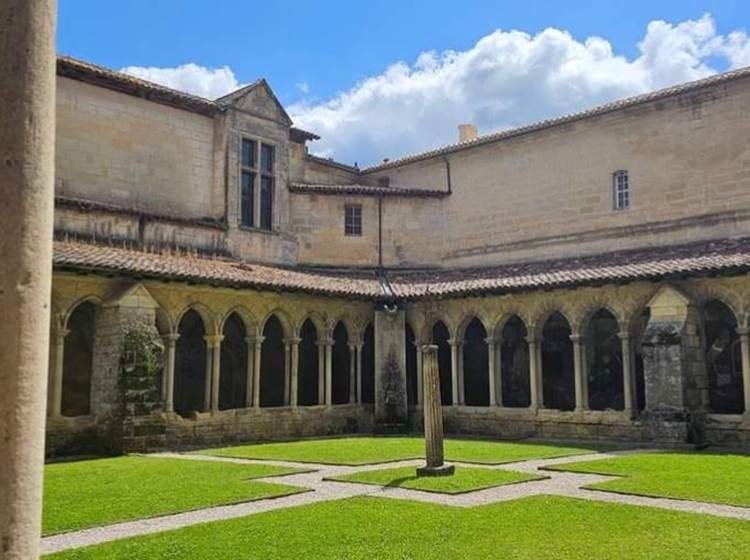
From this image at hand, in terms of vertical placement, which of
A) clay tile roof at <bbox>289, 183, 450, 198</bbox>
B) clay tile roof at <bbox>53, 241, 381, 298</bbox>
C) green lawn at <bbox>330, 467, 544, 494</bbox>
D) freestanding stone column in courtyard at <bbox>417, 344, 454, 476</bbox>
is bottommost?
green lawn at <bbox>330, 467, 544, 494</bbox>

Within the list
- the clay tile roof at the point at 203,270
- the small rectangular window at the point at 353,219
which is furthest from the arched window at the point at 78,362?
the small rectangular window at the point at 353,219

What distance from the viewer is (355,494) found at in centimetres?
978

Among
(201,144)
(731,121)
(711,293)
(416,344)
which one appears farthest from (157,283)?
(731,121)

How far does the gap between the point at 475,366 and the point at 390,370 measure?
3.33 metres

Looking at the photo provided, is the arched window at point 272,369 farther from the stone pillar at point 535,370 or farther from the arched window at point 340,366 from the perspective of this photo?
the stone pillar at point 535,370

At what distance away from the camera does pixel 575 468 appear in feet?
39.6

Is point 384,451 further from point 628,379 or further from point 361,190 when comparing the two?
point 361,190

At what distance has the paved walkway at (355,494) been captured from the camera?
752 centimetres

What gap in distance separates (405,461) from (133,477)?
4496 millimetres

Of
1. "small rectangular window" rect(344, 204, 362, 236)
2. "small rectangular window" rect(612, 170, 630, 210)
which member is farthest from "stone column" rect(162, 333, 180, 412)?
"small rectangular window" rect(612, 170, 630, 210)

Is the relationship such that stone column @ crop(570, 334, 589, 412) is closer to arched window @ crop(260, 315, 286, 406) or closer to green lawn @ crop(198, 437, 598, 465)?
green lawn @ crop(198, 437, 598, 465)

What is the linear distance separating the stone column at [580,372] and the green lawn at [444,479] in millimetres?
7796

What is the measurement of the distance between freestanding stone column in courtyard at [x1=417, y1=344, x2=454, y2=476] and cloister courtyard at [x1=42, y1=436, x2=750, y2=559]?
25cm

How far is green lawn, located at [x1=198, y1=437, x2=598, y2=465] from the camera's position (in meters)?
13.8
